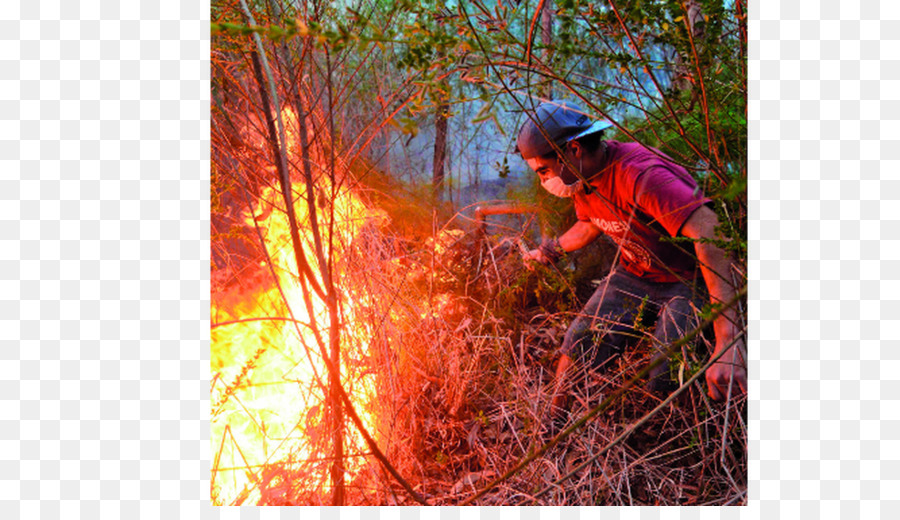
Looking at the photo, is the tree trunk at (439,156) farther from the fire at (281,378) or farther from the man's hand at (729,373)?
the man's hand at (729,373)

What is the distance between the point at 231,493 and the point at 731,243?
123 cm

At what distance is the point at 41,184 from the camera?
4.24 feet

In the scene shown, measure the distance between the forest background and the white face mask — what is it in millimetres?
76

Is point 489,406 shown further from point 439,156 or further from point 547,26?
point 547,26

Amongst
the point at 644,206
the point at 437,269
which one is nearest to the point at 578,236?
the point at 644,206

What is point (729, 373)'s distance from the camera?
124 centimetres

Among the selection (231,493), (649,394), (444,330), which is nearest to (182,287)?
(231,493)

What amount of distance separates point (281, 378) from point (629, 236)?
99cm

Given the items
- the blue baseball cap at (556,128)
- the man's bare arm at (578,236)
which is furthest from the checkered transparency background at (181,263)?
the man's bare arm at (578,236)

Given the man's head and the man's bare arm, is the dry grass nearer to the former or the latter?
the man's bare arm

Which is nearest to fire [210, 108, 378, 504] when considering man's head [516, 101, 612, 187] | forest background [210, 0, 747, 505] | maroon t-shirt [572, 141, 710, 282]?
forest background [210, 0, 747, 505]

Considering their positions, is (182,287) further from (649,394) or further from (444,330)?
(649,394)

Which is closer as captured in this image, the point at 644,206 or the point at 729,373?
the point at 729,373

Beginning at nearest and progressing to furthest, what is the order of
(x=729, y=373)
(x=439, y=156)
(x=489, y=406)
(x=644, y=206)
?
(x=729, y=373), (x=644, y=206), (x=489, y=406), (x=439, y=156)
